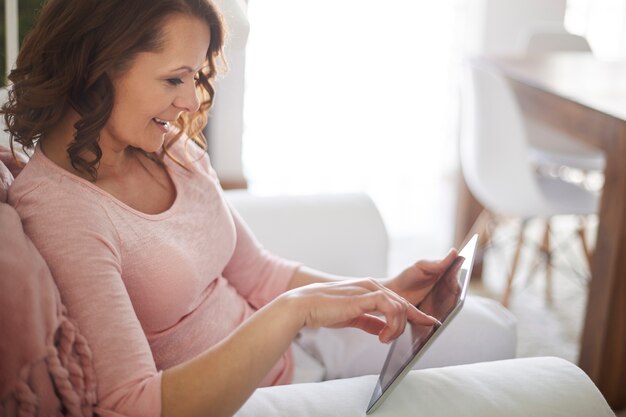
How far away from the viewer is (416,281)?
50.8 inches

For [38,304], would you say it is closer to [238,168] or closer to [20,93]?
[20,93]

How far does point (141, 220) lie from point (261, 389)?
0.27m

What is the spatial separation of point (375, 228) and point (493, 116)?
3.11 ft

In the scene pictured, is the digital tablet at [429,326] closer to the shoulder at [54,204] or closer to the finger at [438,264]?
the finger at [438,264]

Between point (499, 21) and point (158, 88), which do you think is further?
point (499, 21)

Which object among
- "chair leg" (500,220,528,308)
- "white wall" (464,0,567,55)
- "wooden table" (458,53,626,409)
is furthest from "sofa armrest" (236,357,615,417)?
"white wall" (464,0,567,55)

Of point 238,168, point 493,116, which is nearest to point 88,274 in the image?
point 493,116

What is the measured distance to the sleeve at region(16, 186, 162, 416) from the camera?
0.92 m

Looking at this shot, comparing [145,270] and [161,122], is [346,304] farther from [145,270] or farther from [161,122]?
[161,122]

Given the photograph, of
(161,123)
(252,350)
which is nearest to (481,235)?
(161,123)

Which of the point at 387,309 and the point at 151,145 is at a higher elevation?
the point at 151,145

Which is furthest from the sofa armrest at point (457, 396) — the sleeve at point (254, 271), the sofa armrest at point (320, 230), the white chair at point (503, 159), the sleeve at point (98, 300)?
the white chair at point (503, 159)

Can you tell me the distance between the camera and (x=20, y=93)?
104 cm

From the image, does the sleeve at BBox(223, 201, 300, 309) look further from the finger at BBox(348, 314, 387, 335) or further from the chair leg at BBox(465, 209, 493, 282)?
the chair leg at BBox(465, 209, 493, 282)
